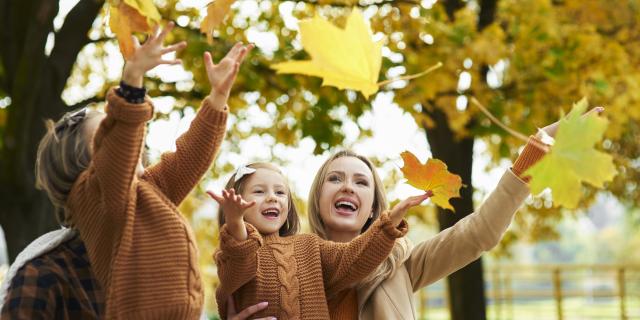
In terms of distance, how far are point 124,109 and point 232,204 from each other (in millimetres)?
521

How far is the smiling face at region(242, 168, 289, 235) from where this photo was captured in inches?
107

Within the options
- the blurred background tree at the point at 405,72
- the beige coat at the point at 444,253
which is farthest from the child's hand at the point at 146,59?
the blurred background tree at the point at 405,72

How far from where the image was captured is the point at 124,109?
1.85m

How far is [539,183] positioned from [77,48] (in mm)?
4745

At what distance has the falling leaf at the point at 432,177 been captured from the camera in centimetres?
237

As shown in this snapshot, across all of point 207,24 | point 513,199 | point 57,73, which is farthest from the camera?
point 57,73

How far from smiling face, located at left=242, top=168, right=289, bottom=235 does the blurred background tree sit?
100 inches

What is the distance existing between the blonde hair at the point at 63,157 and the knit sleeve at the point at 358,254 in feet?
2.80

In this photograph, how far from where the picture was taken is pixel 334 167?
2.90m

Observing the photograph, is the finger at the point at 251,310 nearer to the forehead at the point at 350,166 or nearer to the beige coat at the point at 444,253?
the beige coat at the point at 444,253

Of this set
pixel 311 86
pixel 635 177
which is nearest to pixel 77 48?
pixel 311 86

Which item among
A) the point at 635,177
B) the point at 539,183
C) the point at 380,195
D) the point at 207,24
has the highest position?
the point at 207,24

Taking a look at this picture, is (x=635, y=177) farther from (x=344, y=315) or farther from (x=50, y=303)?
(x=50, y=303)

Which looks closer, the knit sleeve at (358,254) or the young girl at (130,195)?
the young girl at (130,195)
